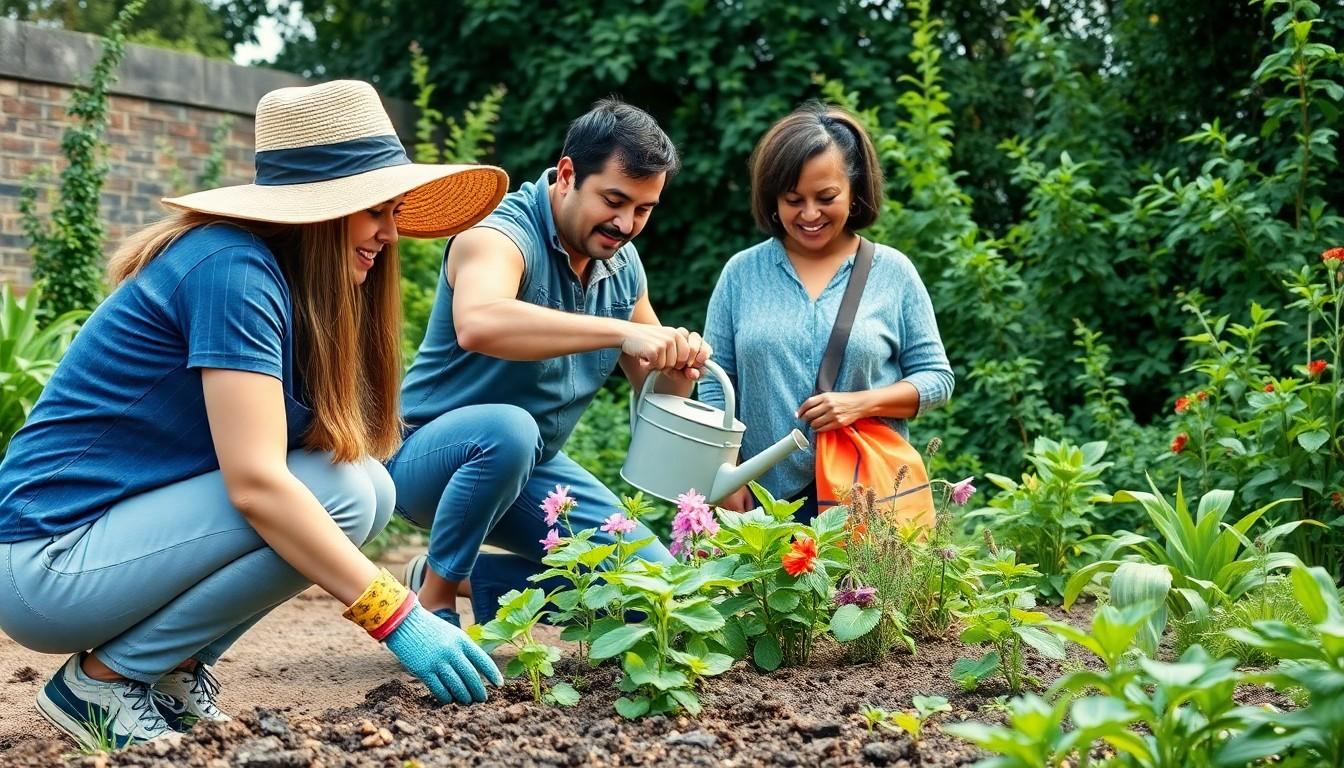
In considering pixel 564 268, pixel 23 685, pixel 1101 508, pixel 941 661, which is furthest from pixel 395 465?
pixel 1101 508

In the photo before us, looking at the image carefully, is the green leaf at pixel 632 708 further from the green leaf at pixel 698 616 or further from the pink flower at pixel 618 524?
the pink flower at pixel 618 524

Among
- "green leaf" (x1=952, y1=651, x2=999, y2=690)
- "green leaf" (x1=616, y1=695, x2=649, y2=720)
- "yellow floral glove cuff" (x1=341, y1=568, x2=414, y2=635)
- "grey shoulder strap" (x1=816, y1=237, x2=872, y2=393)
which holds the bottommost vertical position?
"green leaf" (x1=616, y1=695, x2=649, y2=720)

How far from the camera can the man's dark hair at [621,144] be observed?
293 cm

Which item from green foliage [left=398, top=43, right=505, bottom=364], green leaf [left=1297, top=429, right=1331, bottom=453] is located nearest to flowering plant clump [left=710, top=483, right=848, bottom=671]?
green leaf [left=1297, top=429, right=1331, bottom=453]

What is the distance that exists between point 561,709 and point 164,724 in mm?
690

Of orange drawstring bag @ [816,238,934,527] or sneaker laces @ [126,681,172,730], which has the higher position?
orange drawstring bag @ [816,238,934,527]

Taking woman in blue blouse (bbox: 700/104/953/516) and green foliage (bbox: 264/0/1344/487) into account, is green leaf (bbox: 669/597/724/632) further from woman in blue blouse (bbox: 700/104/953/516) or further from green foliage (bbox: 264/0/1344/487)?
green foliage (bbox: 264/0/1344/487)

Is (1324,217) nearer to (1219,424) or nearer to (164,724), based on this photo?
(1219,424)

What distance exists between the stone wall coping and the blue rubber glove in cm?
440

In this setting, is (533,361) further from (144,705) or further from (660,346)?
(144,705)

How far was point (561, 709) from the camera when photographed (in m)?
2.26

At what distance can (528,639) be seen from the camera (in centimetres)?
229

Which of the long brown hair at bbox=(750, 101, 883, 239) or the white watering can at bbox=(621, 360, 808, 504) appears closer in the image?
the white watering can at bbox=(621, 360, 808, 504)

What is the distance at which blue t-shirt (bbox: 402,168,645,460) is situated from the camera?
3.07 metres
